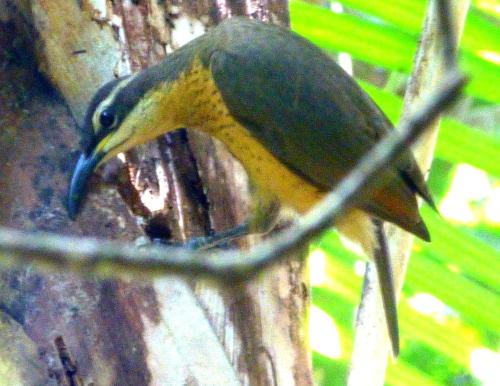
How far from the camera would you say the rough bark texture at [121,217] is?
1921 mm

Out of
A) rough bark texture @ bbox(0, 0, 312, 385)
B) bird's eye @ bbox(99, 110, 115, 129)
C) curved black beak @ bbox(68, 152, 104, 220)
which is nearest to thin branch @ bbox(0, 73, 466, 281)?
rough bark texture @ bbox(0, 0, 312, 385)

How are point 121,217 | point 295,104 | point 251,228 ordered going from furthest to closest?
point 295,104 → point 251,228 → point 121,217

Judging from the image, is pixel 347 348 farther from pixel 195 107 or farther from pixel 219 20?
pixel 219 20

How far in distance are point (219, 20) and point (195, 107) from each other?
0.82 feet

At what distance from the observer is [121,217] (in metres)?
2.15

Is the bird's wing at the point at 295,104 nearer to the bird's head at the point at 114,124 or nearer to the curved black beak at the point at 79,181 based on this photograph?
the bird's head at the point at 114,124

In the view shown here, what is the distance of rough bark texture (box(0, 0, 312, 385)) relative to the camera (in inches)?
75.6

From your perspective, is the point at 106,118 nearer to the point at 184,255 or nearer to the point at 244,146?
the point at 244,146

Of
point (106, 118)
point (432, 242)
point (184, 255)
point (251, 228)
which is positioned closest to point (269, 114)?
point (251, 228)

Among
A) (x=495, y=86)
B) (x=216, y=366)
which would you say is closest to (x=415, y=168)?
(x=495, y=86)

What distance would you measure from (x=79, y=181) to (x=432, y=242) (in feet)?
3.01

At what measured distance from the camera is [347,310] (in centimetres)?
278

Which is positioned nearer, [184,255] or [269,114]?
[184,255]

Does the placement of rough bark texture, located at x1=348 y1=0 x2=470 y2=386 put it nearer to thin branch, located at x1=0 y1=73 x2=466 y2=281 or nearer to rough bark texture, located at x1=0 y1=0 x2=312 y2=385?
rough bark texture, located at x1=0 y1=0 x2=312 y2=385
